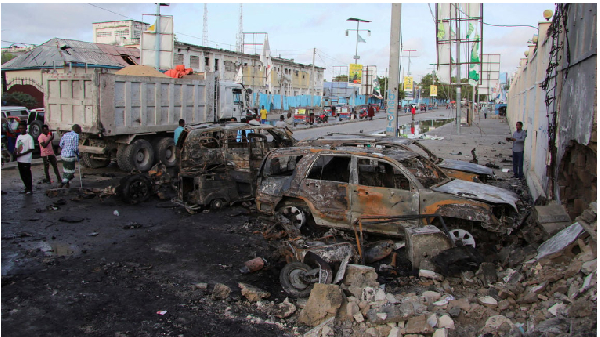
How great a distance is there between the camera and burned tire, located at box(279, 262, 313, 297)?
504 cm

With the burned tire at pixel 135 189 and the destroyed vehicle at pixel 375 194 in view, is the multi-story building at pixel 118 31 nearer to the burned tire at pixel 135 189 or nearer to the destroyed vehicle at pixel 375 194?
the burned tire at pixel 135 189

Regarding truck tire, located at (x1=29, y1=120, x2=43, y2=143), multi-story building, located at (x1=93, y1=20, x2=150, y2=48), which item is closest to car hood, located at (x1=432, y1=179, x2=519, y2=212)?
truck tire, located at (x1=29, y1=120, x2=43, y2=143)

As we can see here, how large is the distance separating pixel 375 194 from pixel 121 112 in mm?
9015

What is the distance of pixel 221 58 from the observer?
47.8 m

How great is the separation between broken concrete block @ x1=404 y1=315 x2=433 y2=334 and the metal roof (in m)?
31.6

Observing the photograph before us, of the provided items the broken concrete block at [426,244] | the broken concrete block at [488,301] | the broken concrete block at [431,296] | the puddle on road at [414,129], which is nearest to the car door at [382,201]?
the broken concrete block at [426,244]

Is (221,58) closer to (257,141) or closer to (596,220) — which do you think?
(257,141)

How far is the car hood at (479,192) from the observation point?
608cm

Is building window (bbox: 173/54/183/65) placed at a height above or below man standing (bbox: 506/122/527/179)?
above

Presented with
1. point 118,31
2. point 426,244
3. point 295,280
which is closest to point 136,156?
point 295,280

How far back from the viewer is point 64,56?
102 feet

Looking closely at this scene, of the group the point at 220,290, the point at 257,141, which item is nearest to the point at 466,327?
the point at 220,290

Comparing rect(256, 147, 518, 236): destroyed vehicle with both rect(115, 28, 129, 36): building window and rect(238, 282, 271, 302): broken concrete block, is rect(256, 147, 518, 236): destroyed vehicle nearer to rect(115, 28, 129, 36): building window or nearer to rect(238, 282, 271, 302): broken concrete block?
rect(238, 282, 271, 302): broken concrete block

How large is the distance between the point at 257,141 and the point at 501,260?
596 centimetres
